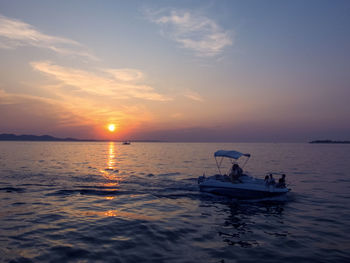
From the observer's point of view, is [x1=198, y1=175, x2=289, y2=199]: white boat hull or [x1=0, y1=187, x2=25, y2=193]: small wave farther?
[x1=0, y1=187, x2=25, y2=193]: small wave

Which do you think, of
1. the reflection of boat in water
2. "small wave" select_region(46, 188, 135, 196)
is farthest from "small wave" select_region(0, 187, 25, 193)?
the reflection of boat in water

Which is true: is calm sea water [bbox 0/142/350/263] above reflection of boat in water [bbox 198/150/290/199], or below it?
below

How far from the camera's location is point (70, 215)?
16281mm

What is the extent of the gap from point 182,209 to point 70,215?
7805 mm

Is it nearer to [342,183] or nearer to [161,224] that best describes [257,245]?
[161,224]

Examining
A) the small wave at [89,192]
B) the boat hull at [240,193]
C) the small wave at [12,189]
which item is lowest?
the small wave at [89,192]

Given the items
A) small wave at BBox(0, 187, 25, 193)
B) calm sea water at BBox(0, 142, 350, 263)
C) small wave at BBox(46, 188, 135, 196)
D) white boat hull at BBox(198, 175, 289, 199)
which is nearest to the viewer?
calm sea water at BBox(0, 142, 350, 263)

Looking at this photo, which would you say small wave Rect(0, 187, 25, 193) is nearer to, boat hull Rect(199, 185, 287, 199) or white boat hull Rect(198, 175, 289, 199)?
white boat hull Rect(198, 175, 289, 199)

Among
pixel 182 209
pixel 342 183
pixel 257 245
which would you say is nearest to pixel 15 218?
pixel 182 209

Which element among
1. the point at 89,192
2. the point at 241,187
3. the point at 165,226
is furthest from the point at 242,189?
the point at 89,192

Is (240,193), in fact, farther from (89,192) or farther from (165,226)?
(89,192)

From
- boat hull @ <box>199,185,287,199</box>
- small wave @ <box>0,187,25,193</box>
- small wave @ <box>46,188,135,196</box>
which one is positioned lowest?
small wave @ <box>46,188,135,196</box>

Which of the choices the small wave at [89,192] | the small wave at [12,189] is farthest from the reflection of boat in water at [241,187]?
the small wave at [12,189]

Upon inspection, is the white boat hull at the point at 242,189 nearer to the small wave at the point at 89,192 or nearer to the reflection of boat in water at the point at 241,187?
the reflection of boat in water at the point at 241,187
